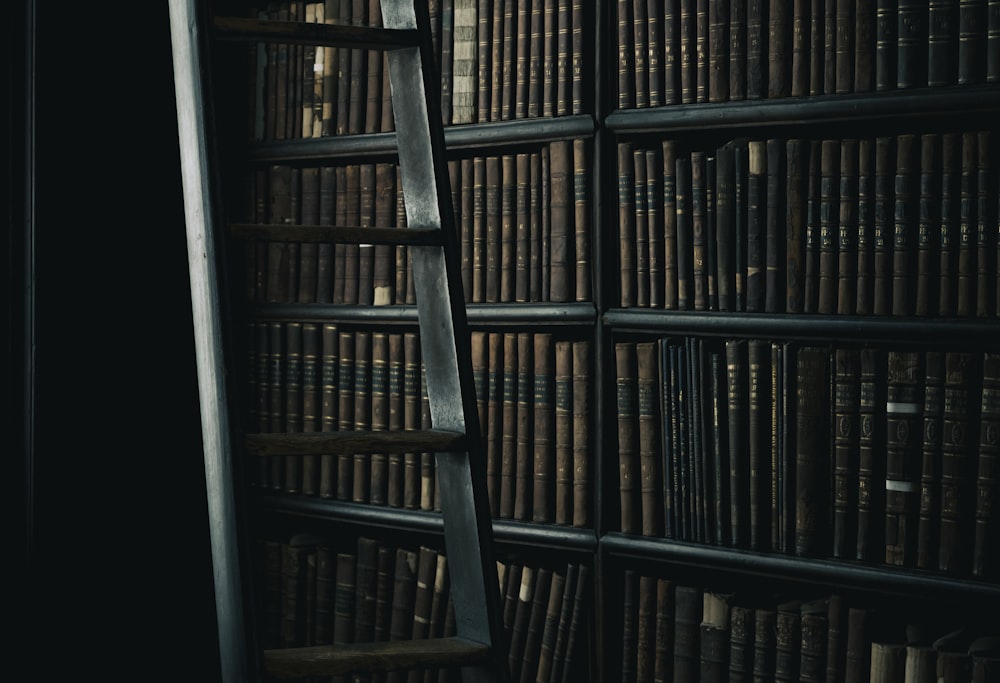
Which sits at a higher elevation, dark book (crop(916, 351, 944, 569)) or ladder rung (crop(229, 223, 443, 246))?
ladder rung (crop(229, 223, 443, 246))

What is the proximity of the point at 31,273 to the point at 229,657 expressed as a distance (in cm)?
120

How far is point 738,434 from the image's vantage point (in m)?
1.91

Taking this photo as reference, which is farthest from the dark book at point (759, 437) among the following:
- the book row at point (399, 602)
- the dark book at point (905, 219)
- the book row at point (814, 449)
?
the book row at point (399, 602)

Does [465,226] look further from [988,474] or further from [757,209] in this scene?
[988,474]

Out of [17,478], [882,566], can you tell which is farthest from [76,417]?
[882,566]

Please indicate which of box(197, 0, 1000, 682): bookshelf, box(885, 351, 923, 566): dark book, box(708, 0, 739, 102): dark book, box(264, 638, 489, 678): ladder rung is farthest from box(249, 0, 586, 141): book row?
box(264, 638, 489, 678): ladder rung

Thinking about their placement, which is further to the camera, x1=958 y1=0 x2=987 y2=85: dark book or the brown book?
the brown book

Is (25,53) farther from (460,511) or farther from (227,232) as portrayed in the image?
(460,511)

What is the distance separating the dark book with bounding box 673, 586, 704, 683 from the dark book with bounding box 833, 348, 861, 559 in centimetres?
25

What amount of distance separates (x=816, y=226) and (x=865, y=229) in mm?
76

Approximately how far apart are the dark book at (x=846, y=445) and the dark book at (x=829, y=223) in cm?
9

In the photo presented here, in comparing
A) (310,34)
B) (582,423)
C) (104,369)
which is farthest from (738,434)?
(104,369)

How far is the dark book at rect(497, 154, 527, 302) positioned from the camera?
2.12m

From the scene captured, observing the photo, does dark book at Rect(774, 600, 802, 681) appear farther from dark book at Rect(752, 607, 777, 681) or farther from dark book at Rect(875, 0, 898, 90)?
dark book at Rect(875, 0, 898, 90)
